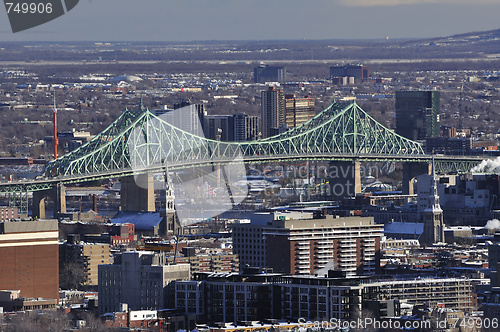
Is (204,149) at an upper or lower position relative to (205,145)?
lower

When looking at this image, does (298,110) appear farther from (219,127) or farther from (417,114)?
(417,114)

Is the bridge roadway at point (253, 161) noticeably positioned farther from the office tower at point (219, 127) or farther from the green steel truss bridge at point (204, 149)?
the office tower at point (219, 127)

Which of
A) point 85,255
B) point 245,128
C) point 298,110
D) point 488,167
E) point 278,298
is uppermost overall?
point 278,298

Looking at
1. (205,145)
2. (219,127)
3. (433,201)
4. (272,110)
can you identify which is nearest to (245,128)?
(219,127)

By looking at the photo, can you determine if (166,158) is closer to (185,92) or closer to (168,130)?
(168,130)

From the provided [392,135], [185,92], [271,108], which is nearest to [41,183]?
[392,135]

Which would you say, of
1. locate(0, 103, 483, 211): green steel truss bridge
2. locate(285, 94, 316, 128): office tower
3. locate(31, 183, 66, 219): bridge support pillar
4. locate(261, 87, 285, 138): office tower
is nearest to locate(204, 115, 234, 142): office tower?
locate(261, 87, 285, 138): office tower
